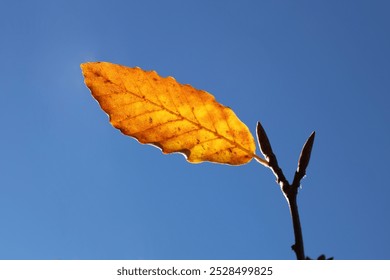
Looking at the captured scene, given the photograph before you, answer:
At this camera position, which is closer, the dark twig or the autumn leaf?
the dark twig

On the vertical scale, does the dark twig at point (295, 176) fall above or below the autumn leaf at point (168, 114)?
Answer: below

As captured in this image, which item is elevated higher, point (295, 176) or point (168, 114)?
point (168, 114)

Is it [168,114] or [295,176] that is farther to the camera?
[168,114]

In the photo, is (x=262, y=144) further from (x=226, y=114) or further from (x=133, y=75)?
(x=133, y=75)

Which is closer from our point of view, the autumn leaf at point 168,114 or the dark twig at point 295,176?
the dark twig at point 295,176
